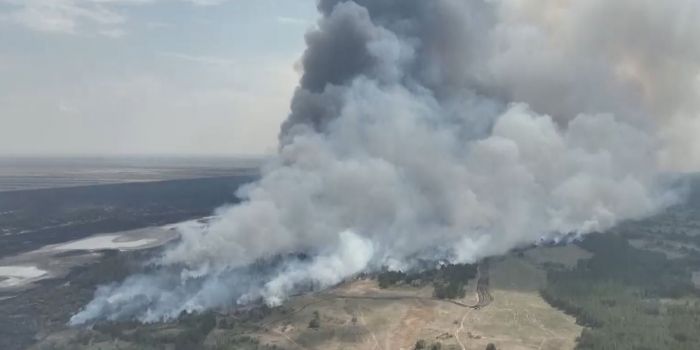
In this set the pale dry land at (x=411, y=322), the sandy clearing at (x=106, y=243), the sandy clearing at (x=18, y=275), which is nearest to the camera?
the pale dry land at (x=411, y=322)

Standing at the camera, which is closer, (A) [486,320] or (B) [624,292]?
(A) [486,320]

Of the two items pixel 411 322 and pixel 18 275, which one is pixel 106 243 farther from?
pixel 411 322

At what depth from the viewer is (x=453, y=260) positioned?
96.3m

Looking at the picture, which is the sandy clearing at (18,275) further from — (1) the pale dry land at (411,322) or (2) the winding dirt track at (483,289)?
(2) the winding dirt track at (483,289)

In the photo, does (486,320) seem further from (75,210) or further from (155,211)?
(75,210)

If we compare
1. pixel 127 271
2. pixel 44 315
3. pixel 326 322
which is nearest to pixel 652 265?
pixel 326 322

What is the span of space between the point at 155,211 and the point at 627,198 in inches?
4507

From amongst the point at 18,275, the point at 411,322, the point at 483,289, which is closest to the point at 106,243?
the point at 18,275

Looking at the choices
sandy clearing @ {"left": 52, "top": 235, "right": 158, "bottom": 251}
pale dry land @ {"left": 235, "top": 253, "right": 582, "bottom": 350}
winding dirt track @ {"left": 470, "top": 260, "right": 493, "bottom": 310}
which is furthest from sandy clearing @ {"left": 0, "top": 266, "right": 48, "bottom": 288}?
winding dirt track @ {"left": 470, "top": 260, "right": 493, "bottom": 310}

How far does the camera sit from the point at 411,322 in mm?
69250

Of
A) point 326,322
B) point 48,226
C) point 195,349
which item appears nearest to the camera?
point 195,349

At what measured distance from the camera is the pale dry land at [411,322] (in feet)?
207

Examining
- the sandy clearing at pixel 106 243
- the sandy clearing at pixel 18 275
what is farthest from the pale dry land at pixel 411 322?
the sandy clearing at pixel 106 243

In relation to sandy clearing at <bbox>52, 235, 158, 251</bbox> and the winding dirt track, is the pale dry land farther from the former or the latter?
sandy clearing at <bbox>52, 235, 158, 251</bbox>
